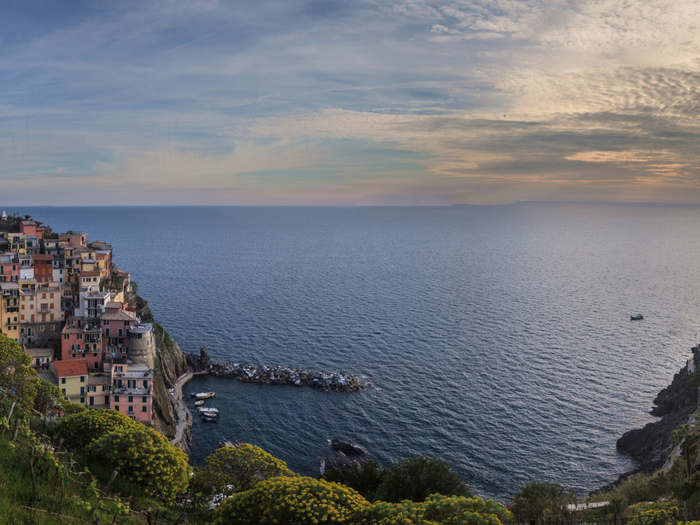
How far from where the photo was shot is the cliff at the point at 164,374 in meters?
67.4

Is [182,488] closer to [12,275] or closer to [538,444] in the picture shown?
[538,444]

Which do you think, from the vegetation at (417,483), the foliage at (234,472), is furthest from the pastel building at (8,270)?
the vegetation at (417,483)

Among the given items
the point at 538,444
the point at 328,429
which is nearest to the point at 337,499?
the point at 328,429

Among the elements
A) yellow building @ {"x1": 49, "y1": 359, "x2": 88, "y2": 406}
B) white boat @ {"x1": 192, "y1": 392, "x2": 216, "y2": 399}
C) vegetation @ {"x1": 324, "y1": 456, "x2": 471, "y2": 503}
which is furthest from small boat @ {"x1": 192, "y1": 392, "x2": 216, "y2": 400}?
vegetation @ {"x1": 324, "y1": 456, "x2": 471, "y2": 503}

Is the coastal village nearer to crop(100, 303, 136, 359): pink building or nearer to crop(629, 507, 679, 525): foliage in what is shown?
crop(100, 303, 136, 359): pink building

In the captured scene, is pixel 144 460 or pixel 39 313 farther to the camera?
pixel 39 313

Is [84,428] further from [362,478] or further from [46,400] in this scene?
[362,478]

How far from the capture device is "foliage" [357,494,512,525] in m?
22.7

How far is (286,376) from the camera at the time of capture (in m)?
85.4

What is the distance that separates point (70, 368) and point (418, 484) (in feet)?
173

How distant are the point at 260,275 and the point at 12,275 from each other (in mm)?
107620

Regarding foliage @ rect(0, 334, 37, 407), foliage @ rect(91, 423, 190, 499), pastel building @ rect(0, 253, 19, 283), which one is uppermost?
pastel building @ rect(0, 253, 19, 283)

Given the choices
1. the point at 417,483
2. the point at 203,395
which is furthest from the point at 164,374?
the point at 417,483

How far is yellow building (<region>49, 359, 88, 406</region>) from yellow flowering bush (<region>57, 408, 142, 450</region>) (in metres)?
34.0
